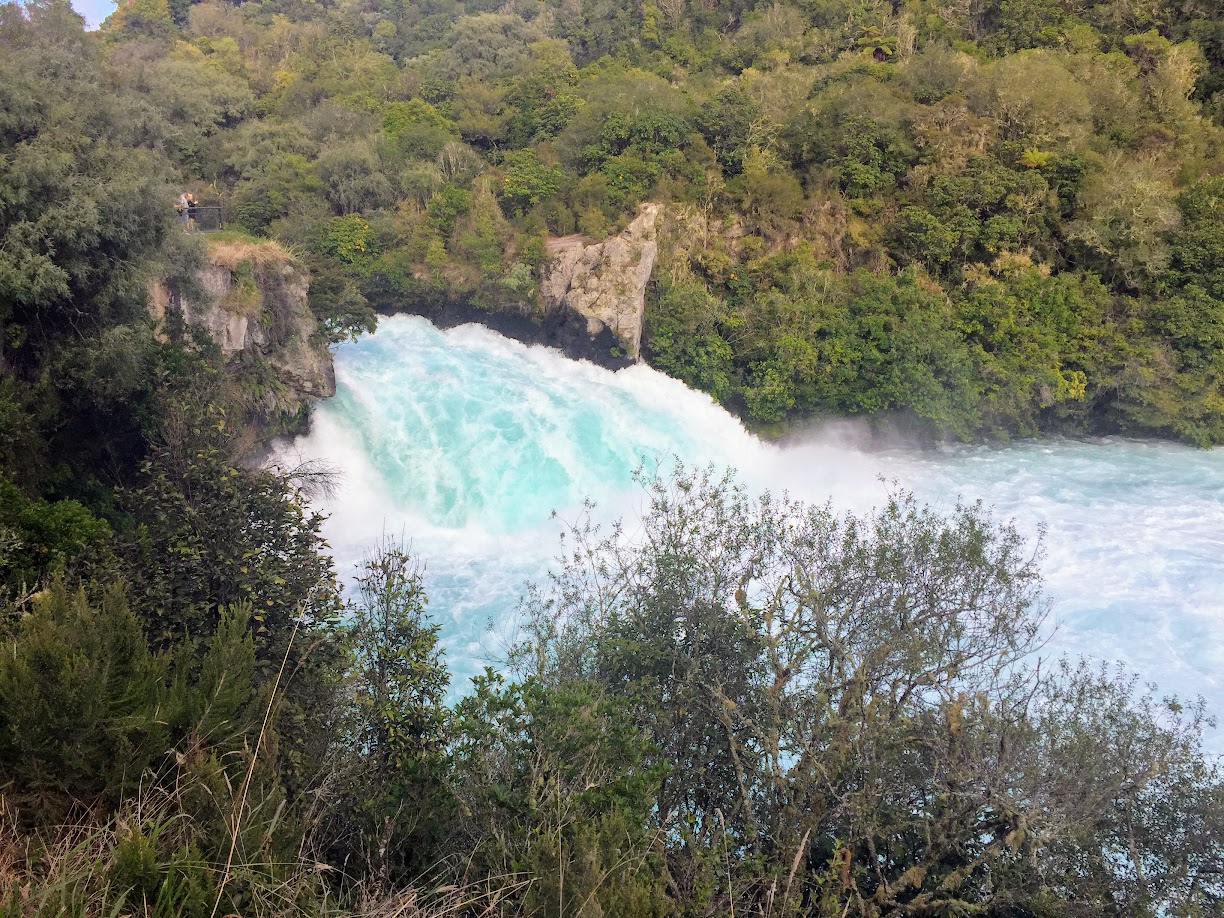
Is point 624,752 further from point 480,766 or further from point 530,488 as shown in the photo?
point 530,488

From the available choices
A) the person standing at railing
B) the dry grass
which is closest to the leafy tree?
the dry grass

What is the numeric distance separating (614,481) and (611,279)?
18.3ft

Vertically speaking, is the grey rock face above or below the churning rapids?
above

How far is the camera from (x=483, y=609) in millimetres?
12836

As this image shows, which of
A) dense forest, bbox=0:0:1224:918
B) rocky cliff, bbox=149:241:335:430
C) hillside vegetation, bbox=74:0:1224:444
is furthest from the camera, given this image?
hillside vegetation, bbox=74:0:1224:444

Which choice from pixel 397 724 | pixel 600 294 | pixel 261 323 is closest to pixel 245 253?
pixel 261 323

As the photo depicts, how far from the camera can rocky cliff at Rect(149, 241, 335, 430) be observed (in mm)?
14136

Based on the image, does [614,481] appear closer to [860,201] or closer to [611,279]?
[611,279]

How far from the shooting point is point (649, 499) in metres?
15.9

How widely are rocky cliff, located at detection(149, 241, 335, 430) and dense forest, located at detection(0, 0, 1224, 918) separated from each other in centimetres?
37

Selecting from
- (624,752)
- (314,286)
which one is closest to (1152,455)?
(624,752)

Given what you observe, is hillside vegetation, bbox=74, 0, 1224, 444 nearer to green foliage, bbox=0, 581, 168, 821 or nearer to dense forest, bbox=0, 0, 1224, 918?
dense forest, bbox=0, 0, 1224, 918

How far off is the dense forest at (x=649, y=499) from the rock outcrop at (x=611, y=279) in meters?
0.57

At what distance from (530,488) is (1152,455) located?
47.0ft
